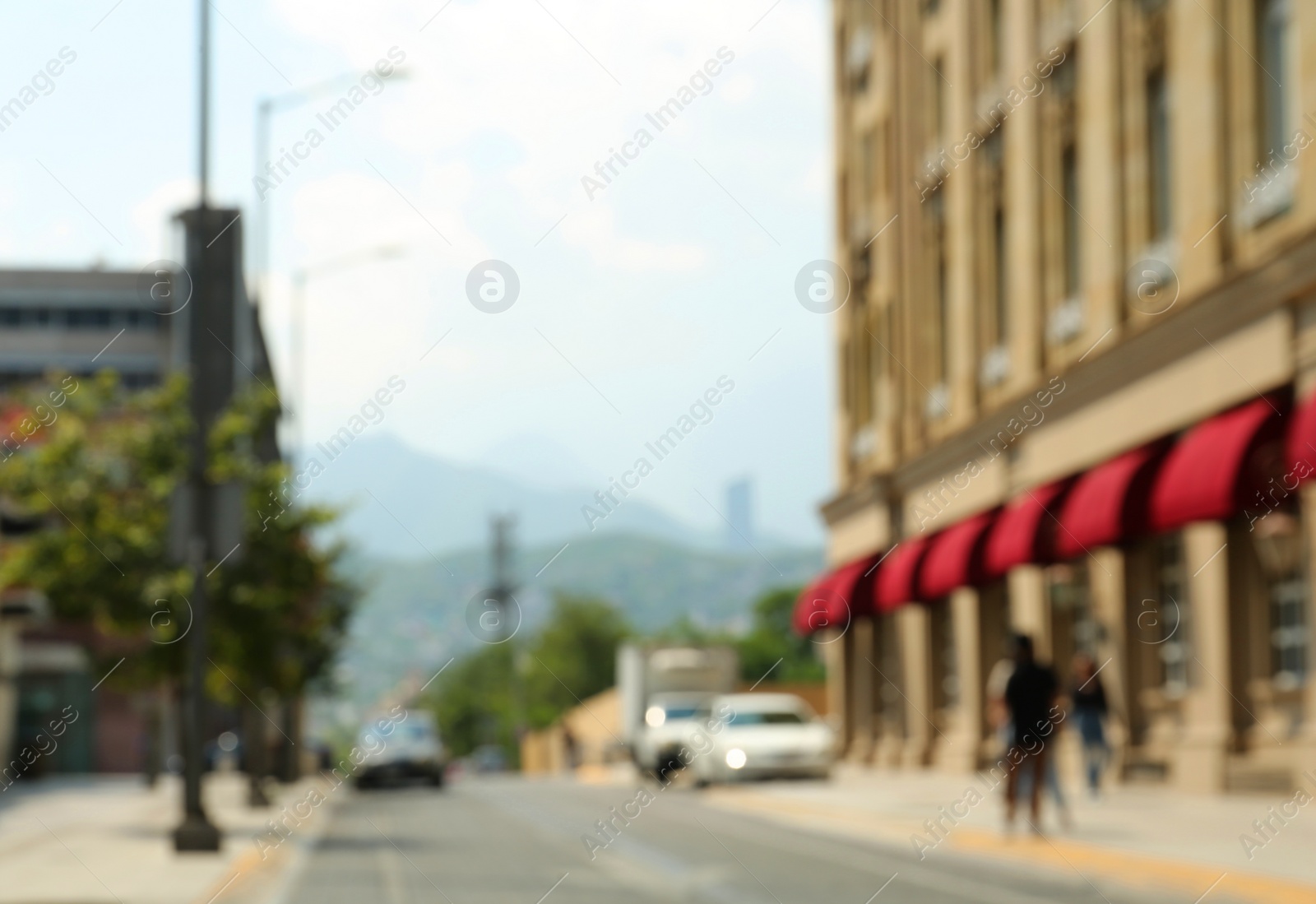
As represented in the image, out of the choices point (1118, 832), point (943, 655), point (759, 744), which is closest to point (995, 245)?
point (943, 655)

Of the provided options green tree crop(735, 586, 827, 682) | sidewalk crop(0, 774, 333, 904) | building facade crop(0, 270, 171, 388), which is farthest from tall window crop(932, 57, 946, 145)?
green tree crop(735, 586, 827, 682)

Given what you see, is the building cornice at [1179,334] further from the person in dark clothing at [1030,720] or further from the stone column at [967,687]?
the person in dark clothing at [1030,720]

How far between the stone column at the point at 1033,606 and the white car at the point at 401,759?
48.5 feet

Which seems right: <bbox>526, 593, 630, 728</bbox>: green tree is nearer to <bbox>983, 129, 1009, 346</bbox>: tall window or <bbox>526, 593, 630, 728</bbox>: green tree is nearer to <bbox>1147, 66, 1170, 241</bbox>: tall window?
<bbox>983, 129, 1009, 346</bbox>: tall window

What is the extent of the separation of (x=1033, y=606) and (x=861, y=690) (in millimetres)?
13428

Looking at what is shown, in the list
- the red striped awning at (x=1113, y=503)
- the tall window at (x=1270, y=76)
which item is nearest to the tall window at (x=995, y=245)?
the red striped awning at (x=1113, y=503)

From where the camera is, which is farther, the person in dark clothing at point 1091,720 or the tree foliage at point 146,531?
the person in dark clothing at point 1091,720

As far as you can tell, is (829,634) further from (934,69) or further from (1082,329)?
(1082,329)

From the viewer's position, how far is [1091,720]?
81.7ft

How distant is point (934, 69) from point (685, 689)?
16.9 meters

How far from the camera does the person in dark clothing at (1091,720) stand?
24.8 metres

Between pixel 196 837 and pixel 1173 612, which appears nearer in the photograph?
pixel 196 837

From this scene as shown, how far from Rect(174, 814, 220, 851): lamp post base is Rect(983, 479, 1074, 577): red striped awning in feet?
46.4

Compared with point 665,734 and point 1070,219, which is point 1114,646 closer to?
point 1070,219
